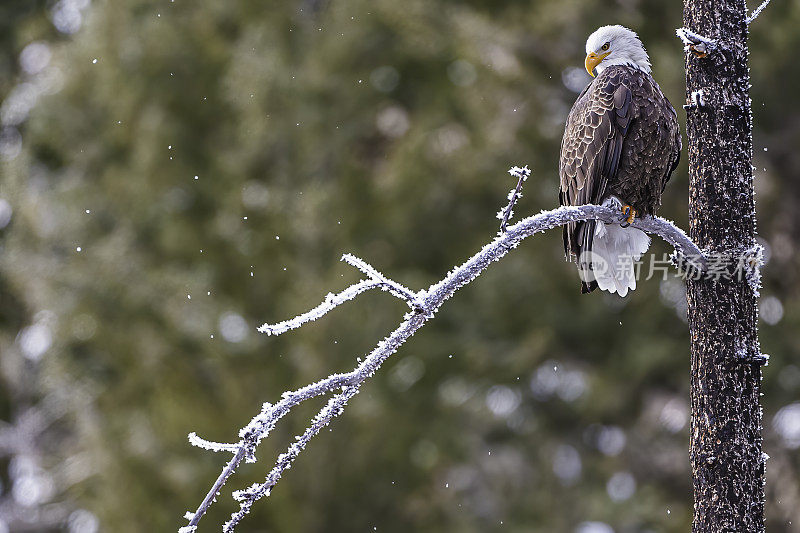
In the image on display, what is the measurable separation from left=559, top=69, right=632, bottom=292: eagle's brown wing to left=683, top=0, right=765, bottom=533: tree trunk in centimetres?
52

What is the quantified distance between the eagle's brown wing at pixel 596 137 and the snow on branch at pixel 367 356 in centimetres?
66

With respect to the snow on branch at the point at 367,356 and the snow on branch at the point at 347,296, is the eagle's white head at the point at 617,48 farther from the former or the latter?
the snow on branch at the point at 347,296

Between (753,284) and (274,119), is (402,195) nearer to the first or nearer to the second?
(274,119)

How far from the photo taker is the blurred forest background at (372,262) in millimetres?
7223

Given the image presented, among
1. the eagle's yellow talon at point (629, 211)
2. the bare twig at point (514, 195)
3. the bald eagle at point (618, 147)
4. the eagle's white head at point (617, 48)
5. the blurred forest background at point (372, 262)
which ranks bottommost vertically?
the bare twig at point (514, 195)

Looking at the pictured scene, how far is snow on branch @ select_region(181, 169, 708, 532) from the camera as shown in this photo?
6.92 feet

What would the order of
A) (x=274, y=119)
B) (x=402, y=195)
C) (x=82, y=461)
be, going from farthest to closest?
(x=82, y=461)
(x=402, y=195)
(x=274, y=119)

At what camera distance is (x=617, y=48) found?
3.46m

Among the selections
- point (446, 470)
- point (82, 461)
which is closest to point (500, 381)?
point (446, 470)

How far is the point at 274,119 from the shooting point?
853cm

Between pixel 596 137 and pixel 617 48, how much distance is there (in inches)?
17.5

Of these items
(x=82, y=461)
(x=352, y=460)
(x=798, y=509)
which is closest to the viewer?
(x=352, y=460)

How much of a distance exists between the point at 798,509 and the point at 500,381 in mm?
2985

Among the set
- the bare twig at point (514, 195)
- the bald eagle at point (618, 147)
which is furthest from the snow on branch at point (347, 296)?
the bald eagle at point (618, 147)
